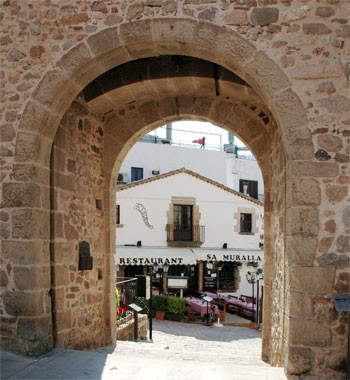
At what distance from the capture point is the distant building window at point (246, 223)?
18859 mm

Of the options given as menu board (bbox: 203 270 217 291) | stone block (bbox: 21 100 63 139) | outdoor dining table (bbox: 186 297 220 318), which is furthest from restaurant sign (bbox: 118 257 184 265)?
stone block (bbox: 21 100 63 139)

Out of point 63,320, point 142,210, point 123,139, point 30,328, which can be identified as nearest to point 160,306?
point 142,210

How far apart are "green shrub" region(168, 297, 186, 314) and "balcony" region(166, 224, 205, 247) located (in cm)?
535

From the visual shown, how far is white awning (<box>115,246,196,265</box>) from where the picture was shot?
1562 cm

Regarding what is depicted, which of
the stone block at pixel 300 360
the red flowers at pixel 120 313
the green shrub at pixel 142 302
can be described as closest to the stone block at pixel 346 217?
the stone block at pixel 300 360

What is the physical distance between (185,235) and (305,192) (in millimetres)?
14548

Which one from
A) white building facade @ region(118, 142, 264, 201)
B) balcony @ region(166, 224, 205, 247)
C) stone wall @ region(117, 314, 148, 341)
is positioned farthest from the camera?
white building facade @ region(118, 142, 264, 201)

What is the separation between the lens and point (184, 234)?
17.9 meters

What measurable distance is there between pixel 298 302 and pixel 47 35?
340cm

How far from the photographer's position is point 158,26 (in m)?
3.81

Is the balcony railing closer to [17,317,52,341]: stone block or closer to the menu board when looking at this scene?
the menu board

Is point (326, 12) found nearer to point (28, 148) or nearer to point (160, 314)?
point (28, 148)

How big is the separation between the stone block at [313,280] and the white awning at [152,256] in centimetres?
1256

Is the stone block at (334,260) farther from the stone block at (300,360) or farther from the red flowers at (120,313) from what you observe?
the red flowers at (120,313)
